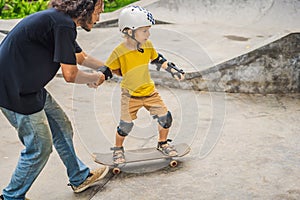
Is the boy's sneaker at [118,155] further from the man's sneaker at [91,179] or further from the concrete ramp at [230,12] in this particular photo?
the concrete ramp at [230,12]

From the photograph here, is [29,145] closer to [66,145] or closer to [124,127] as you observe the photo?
[66,145]

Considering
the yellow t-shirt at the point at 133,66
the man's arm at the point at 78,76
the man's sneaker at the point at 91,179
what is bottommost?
the man's sneaker at the point at 91,179

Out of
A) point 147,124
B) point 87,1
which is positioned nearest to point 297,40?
point 147,124

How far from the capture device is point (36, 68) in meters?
3.25

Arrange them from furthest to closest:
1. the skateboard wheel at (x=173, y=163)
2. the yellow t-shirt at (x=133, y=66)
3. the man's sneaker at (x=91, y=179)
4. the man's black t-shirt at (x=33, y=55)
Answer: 1. the skateboard wheel at (x=173, y=163)
2. the yellow t-shirt at (x=133, y=66)
3. the man's sneaker at (x=91, y=179)
4. the man's black t-shirt at (x=33, y=55)

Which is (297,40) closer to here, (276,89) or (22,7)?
(276,89)

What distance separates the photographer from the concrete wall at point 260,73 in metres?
6.01

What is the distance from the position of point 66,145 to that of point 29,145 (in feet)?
1.37

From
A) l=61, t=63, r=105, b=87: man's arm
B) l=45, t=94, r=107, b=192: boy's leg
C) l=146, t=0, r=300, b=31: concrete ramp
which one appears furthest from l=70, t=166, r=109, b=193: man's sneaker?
l=146, t=0, r=300, b=31: concrete ramp

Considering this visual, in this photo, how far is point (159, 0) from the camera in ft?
31.4

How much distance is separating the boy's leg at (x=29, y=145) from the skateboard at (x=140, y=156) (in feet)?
2.74

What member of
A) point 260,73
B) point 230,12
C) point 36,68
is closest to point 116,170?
point 36,68

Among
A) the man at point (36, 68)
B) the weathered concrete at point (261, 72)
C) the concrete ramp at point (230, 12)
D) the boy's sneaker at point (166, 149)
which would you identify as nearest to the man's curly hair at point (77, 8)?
the man at point (36, 68)

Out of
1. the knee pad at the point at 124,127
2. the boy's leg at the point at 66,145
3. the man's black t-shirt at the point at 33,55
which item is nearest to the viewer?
the man's black t-shirt at the point at 33,55
